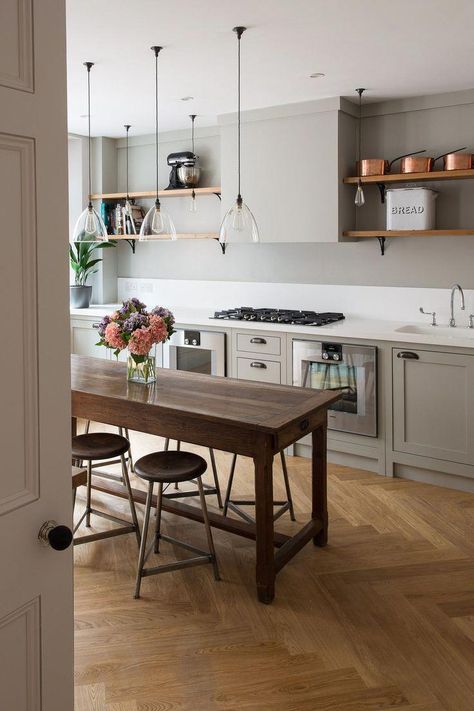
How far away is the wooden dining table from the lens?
2832 mm

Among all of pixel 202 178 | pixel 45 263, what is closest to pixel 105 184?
pixel 202 178

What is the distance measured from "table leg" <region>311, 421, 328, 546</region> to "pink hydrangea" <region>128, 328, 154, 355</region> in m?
0.99

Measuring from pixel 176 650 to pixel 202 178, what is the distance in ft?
14.4

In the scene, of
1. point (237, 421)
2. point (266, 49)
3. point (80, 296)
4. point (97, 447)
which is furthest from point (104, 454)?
point (80, 296)

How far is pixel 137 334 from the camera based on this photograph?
3.40 m

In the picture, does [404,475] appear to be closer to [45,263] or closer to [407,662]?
[407,662]

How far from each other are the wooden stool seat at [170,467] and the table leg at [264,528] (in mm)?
326

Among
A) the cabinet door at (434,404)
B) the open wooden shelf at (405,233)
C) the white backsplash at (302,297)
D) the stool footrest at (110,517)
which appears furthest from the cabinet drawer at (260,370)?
the stool footrest at (110,517)

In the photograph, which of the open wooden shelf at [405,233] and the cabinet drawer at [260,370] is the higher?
the open wooden shelf at [405,233]

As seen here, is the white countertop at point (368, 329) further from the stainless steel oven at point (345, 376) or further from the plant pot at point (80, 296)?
the plant pot at point (80, 296)

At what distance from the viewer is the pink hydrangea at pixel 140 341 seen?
3.41 m

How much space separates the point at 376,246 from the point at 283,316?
2.98ft

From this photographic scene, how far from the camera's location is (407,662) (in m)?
2.46

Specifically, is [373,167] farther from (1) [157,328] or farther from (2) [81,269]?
(2) [81,269]
